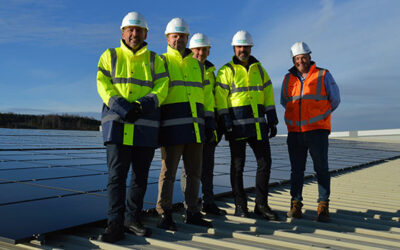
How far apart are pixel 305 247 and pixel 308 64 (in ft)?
7.14

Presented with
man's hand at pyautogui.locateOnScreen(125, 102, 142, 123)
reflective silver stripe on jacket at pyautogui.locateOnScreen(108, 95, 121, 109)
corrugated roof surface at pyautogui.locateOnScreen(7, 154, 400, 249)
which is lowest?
corrugated roof surface at pyautogui.locateOnScreen(7, 154, 400, 249)

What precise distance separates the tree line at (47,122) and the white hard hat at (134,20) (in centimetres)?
2758

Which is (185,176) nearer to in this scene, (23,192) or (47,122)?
(23,192)

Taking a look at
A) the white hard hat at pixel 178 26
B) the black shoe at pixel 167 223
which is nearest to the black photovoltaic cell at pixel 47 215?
the black shoe at pixel 167 223

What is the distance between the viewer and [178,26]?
386 cm

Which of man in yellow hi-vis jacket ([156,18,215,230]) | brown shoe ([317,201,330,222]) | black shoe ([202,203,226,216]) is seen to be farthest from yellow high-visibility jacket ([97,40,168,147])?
brown shoe ([317,201,330,222])

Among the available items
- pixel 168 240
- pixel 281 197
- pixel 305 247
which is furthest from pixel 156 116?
pixel 281 197

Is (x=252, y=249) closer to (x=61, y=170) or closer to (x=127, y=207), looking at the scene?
(x=127, y=207)

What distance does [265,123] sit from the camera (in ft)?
14.7

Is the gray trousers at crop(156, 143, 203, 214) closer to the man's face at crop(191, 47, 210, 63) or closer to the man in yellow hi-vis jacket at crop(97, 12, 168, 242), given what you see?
the man in yellow hi-vis jacket at crop(97, 12, 168, 242)

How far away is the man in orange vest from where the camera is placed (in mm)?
4344

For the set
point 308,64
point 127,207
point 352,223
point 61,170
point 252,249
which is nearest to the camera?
point 252,249

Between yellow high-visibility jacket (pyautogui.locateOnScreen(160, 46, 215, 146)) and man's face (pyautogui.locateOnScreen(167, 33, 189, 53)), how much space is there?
0.15 feet

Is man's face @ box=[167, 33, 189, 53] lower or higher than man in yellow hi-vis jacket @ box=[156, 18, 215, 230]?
higher
